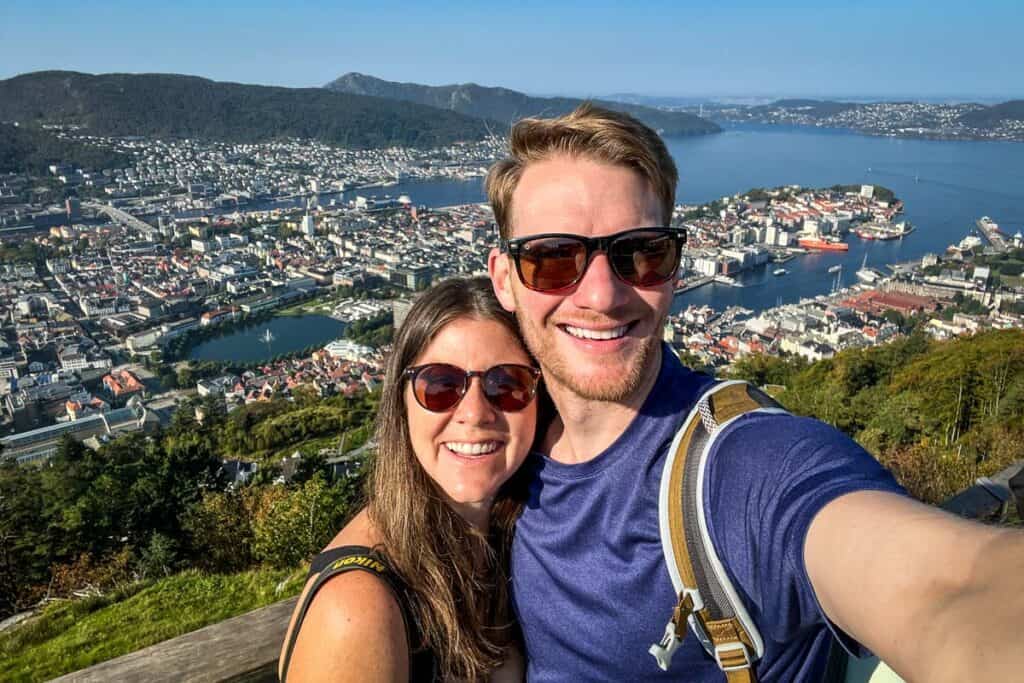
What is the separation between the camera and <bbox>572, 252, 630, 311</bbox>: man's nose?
74 centimetres

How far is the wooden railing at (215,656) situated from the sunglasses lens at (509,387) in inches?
14.9

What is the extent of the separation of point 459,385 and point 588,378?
6.5 inches

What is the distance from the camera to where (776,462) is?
563 mm

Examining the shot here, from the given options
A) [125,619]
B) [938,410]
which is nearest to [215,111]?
[938,410]

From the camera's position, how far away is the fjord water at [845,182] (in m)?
26.8

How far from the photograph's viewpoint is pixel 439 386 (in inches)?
31.6

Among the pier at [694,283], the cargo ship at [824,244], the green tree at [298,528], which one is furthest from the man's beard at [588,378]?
the cargo ship at [824,244]

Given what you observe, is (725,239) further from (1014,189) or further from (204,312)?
(204,312)

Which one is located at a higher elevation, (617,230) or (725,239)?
(617,230)

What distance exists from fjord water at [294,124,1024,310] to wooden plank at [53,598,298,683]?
18288 mm

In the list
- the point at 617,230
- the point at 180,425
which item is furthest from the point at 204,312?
the point at 617,230

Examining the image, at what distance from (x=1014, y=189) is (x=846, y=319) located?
2724 centimetres

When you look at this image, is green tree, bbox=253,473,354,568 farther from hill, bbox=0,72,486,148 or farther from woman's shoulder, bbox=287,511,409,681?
hill, bbox=0,72,486,148

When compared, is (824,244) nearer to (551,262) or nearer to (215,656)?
(551,262)
